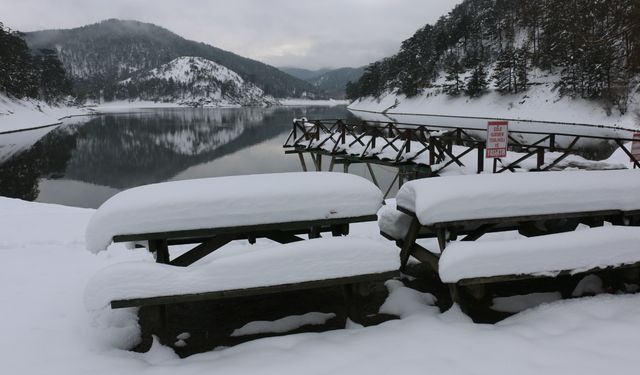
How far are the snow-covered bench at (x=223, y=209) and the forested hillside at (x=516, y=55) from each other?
5.95 m

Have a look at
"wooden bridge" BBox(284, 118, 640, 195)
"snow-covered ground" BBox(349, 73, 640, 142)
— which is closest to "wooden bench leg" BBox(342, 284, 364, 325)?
"wooden bridge" BBox(284, 118, 640, 195)

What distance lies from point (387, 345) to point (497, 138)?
419 inches

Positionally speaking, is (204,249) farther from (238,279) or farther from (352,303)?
(352,303)

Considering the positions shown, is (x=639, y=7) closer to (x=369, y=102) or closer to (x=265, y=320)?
(x=265, y=320)

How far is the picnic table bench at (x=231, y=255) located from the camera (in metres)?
4.37

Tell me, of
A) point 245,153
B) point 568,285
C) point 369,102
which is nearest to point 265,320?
point 568,285

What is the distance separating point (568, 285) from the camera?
19.1 ft

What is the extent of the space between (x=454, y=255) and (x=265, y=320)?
2.35 meters

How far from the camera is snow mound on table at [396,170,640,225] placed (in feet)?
16.4

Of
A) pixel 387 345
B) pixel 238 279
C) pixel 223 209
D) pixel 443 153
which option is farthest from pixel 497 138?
pixel 238 279

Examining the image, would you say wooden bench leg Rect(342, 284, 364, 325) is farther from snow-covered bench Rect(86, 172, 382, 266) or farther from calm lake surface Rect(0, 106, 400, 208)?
calm lake surface Rect(0, 106, 400, 208)

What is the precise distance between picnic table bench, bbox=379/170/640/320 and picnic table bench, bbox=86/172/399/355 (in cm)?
68

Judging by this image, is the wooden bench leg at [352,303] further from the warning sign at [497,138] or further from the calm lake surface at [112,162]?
the calm lake surface at [112,162]

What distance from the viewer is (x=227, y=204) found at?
4734mm
